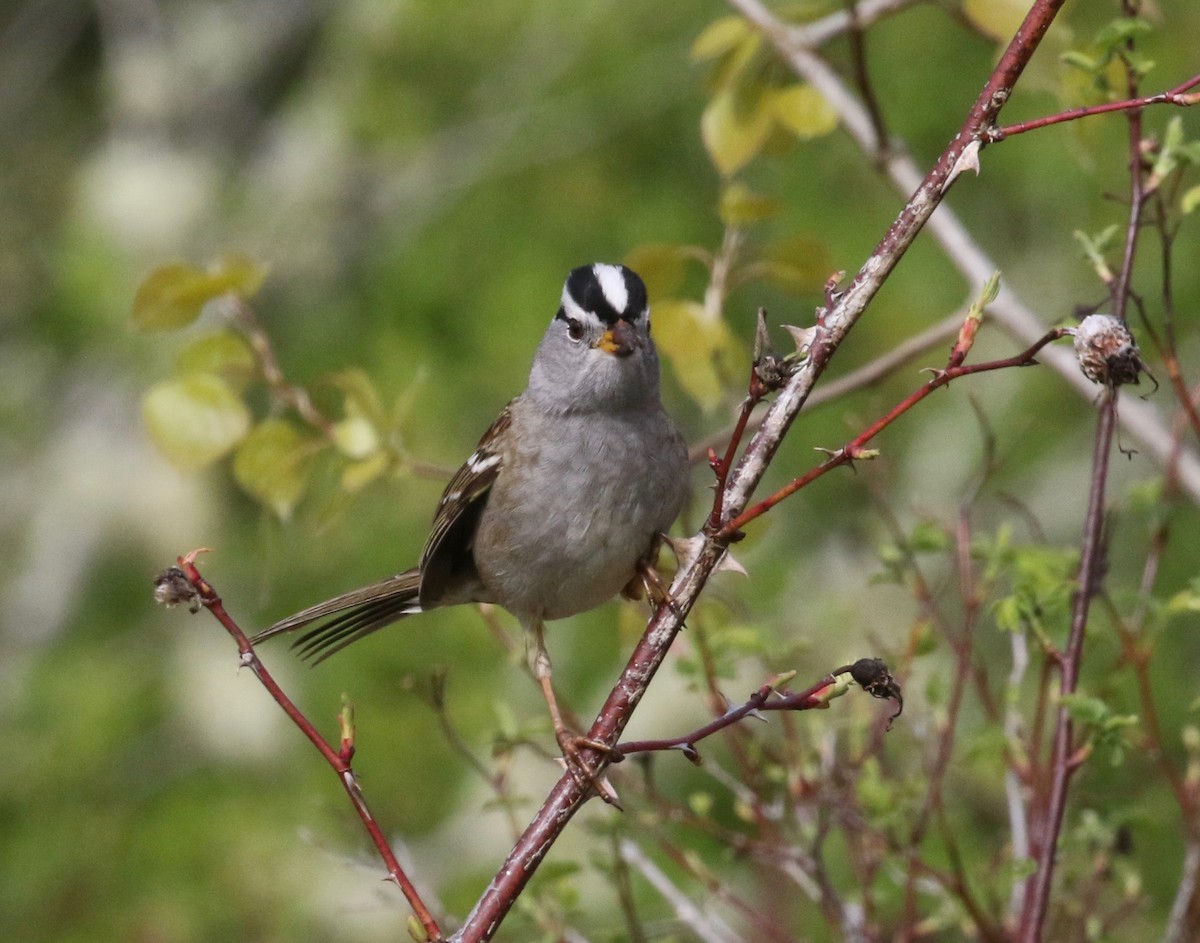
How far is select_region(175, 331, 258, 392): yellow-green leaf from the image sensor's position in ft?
9.57

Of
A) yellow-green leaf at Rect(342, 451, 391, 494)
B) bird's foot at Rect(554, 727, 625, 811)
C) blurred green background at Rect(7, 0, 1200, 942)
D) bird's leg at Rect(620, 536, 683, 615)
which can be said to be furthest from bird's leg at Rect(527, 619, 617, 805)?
blurred green background at Rect(7, 0, 1200, 942)

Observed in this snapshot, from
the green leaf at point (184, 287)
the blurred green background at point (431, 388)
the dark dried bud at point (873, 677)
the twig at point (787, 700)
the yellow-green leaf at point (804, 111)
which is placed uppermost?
the blurred green background at point (431, 388)

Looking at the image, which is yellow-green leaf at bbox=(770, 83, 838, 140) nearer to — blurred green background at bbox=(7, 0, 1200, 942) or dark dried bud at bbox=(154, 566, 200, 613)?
blurred green background at bbox=(7, 0, 1200, 942)

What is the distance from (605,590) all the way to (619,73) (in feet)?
11.0

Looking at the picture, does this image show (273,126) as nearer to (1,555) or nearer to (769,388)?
(1,555)

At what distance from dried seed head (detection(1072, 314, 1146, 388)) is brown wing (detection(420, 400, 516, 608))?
68.0 inches

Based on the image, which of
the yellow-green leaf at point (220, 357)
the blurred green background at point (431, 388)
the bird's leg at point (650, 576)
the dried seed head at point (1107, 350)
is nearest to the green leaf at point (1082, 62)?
the dried seed head at point (1107, 350)

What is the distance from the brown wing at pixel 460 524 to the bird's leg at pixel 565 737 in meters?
0.28

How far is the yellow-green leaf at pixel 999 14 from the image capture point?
8.92ft

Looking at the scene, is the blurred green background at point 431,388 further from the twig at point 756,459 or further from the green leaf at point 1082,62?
the twig at point 756,459

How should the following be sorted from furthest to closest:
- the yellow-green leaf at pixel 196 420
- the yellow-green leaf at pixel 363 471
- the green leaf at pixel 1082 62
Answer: the yellow-green leaf at pixel 363 471, the yellow-green leaf at pixel 196 420, the green leaf at pixel 1082 62

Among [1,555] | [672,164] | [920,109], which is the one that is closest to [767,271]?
[920,109]

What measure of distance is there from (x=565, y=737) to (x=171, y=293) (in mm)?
1144

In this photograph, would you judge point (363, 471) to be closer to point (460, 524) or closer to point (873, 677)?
point (460, 524)
